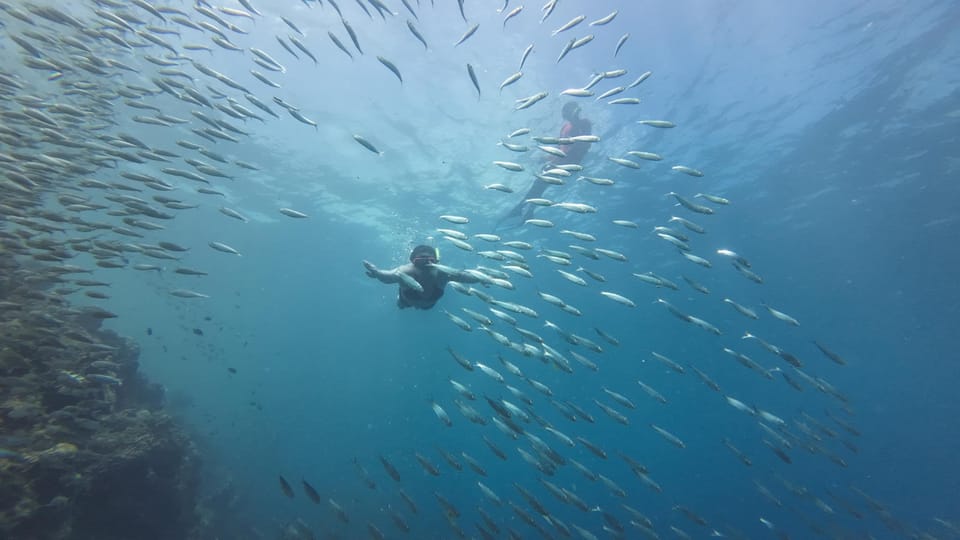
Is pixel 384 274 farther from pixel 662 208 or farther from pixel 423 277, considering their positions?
pixel 662 208

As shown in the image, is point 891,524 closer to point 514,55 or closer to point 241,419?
point 514,55

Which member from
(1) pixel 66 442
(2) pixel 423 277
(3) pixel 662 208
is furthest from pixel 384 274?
(3) pixel 662 208

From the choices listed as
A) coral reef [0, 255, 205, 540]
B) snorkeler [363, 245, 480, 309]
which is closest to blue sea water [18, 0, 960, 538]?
snorkeler [363, 245, 480, 309]

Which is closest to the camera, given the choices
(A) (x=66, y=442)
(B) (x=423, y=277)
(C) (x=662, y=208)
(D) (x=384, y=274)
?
(D) (x=384, y=274)

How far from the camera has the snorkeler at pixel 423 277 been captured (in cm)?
801

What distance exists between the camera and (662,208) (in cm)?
2152

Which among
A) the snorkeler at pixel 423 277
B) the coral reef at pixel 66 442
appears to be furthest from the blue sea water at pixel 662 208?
the coral reef at pixel 66 442

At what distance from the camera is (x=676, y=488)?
62188mm

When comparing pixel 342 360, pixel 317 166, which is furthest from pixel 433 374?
pixel 317 166

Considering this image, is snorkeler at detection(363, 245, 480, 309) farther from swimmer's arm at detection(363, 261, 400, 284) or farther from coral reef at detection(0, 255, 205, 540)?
coral reef at detection(0, 255, 205, 540)

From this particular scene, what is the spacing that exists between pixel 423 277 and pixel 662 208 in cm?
1712

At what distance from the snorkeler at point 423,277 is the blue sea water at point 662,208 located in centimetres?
295

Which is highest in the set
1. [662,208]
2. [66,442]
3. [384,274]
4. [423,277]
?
[662,208]

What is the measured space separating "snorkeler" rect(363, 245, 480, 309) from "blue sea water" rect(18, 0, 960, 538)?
2.95 m
